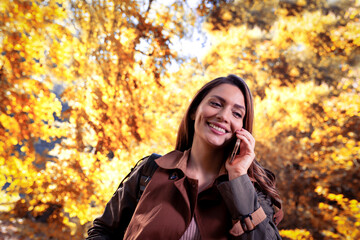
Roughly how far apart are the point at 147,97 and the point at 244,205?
2998mm

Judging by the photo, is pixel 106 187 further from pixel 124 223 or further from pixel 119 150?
pixel 124 223

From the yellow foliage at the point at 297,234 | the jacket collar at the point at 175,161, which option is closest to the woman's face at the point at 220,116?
the jacket collar at the point at 175,161

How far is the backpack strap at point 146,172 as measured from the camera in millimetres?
1187

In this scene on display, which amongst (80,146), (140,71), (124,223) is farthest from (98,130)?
(124,223)

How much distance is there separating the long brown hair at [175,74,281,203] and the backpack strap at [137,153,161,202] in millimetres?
228

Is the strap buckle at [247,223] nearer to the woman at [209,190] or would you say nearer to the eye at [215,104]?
the woman at [209,190]

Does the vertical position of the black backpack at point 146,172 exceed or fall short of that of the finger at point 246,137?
it falls short

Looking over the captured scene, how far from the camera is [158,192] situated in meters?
1.09

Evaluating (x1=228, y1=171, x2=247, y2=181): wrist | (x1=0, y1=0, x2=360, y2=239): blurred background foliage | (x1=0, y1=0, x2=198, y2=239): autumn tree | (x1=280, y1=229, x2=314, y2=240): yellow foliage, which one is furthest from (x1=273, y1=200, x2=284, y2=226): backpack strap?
(x1=280, y1=229, x2=314, y2=240): yellow foliage

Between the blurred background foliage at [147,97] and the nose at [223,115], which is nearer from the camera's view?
the nose at [223,115]

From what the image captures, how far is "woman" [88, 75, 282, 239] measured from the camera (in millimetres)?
964

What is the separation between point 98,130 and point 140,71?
1.01 m

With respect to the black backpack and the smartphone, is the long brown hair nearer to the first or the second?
the smartphone

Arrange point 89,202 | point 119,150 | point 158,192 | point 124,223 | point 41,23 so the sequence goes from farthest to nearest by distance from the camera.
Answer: point 119,150, point 89,202, point 41,23, point 124,223, point 158,192
